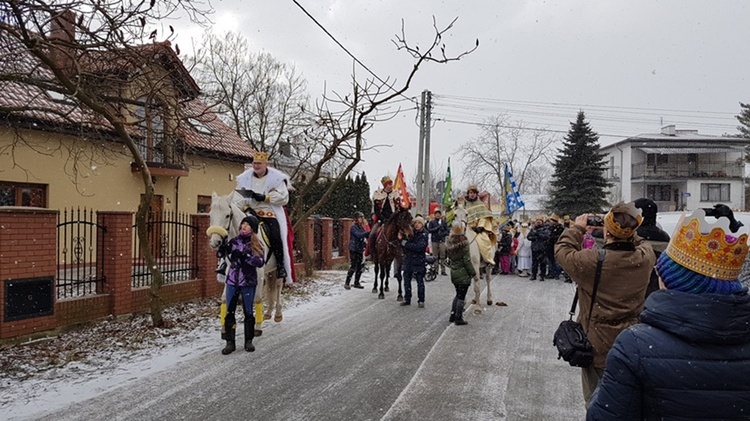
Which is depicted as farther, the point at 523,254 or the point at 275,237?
the point at 523,254

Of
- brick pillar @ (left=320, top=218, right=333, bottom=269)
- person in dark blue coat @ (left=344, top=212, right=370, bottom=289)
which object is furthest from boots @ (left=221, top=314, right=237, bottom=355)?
brick pillar @ (left=320, top=218, right=333, bottom=269)

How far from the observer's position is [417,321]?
9781mm

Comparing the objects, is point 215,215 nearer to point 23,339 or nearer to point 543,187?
point 23,339

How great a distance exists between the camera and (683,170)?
51.5 m

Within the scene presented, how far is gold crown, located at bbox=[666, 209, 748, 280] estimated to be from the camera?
6.95 feet

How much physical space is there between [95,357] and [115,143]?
10536mm

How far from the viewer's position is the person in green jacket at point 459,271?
371 inches

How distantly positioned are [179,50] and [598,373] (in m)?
6.41

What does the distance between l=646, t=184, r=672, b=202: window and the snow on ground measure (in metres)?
53.6

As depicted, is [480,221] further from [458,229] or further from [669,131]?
[669,131]

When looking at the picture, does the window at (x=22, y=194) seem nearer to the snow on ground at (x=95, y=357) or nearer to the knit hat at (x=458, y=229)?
the snow on ground at (x=95, y=357)

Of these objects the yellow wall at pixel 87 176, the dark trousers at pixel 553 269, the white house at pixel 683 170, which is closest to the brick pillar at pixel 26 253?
the yellow wall at pixel 87 176

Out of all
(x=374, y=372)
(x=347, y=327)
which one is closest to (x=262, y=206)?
(x=347, y=327)

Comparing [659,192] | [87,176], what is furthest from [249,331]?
[659,192]
